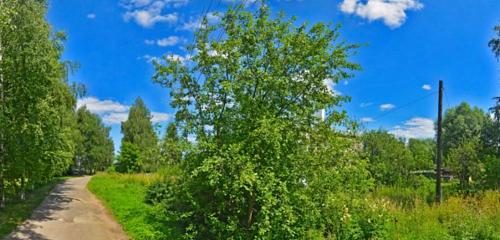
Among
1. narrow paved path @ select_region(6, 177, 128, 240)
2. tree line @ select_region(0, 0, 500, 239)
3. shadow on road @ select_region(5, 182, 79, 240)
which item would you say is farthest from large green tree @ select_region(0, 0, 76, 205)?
tree line @ select_region(0, 0, 500, 239)

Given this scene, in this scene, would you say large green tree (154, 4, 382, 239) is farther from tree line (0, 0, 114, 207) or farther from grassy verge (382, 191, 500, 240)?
tree line (0, 0, 114, 207)

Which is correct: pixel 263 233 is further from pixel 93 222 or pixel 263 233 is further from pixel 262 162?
pixel 93 222

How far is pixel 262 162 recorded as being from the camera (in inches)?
304

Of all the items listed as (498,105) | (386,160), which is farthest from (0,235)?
(498,105)

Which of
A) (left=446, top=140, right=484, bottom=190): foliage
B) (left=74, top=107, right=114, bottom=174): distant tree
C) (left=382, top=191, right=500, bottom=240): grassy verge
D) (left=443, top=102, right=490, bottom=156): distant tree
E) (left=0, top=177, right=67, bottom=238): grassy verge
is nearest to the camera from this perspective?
(left=382, top=191, right=500, bottom=240): grassy verge

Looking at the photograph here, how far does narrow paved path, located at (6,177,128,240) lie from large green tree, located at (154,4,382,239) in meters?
4.82

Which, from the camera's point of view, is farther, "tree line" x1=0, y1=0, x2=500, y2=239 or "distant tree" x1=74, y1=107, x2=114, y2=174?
"distant tree" x1=74, y1=107, x2=114, y2=174

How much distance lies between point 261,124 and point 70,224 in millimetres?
8455

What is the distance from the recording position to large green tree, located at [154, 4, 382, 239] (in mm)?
7633

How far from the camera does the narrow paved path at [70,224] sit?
11.5 m

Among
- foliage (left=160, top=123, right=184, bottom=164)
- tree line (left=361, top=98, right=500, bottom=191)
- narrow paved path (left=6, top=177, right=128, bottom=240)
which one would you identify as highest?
tree line (left=361, top=98, right=500, bottom=191)

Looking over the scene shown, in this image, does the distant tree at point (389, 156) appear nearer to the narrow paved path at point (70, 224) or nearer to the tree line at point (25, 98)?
the narrow paved path at point (70, 224)

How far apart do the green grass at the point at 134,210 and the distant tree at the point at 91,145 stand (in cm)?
3208

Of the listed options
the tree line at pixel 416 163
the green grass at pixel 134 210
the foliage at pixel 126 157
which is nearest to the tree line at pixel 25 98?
the green grass at pixel 134 210
